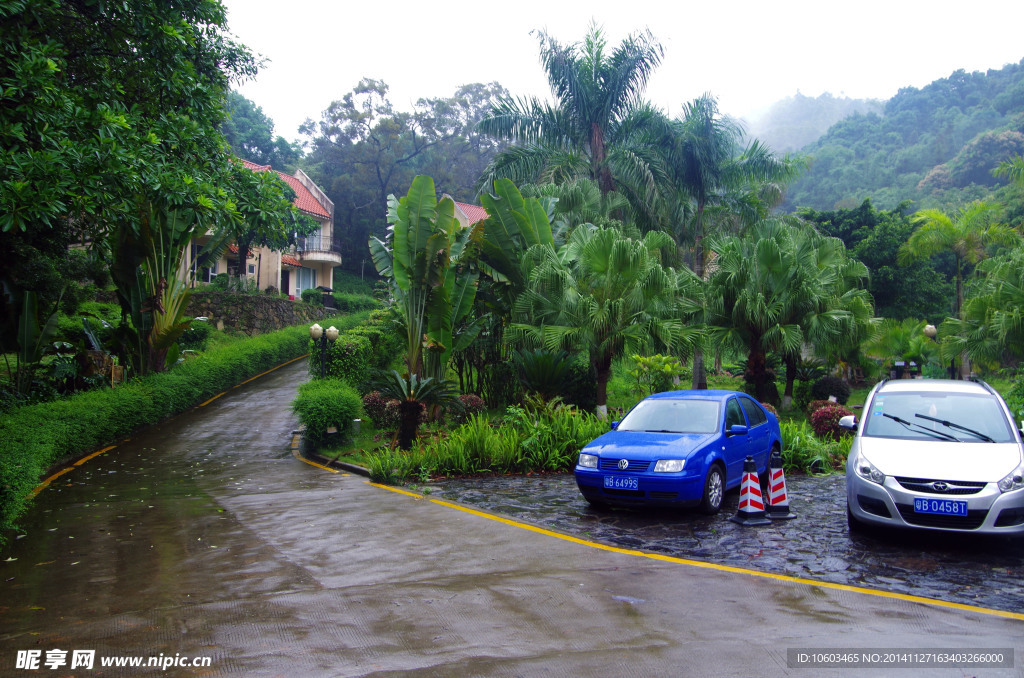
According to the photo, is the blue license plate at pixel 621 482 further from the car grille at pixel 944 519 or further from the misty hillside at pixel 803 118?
the misty hillside at pixel 803 118

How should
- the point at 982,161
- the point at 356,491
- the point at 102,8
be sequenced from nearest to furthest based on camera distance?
the point at 102,8, the point at 356,491, the point at 982,161

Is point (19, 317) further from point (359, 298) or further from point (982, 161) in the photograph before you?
point (982, 161)

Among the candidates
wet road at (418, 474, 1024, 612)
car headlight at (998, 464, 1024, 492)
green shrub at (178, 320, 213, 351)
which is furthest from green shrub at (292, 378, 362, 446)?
green shrub at (178, 320, 213, 351)

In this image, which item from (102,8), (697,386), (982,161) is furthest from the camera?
(982,161)

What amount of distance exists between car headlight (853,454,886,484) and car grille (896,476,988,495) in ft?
0.64

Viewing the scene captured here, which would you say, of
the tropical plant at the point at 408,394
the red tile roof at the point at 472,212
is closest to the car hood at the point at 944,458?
the tropical plant at the point at 408,394

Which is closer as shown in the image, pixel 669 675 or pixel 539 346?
pixel 669 675

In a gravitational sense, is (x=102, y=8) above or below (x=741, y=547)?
above

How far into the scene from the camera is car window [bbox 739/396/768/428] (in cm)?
1025

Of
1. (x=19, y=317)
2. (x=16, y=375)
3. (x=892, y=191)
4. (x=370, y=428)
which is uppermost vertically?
(x=892, y=191)

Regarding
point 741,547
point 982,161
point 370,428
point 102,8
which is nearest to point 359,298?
point 370,428

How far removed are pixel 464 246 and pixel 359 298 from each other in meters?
31.0

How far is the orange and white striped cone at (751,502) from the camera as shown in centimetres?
834

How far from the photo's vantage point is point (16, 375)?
52.2 feet
